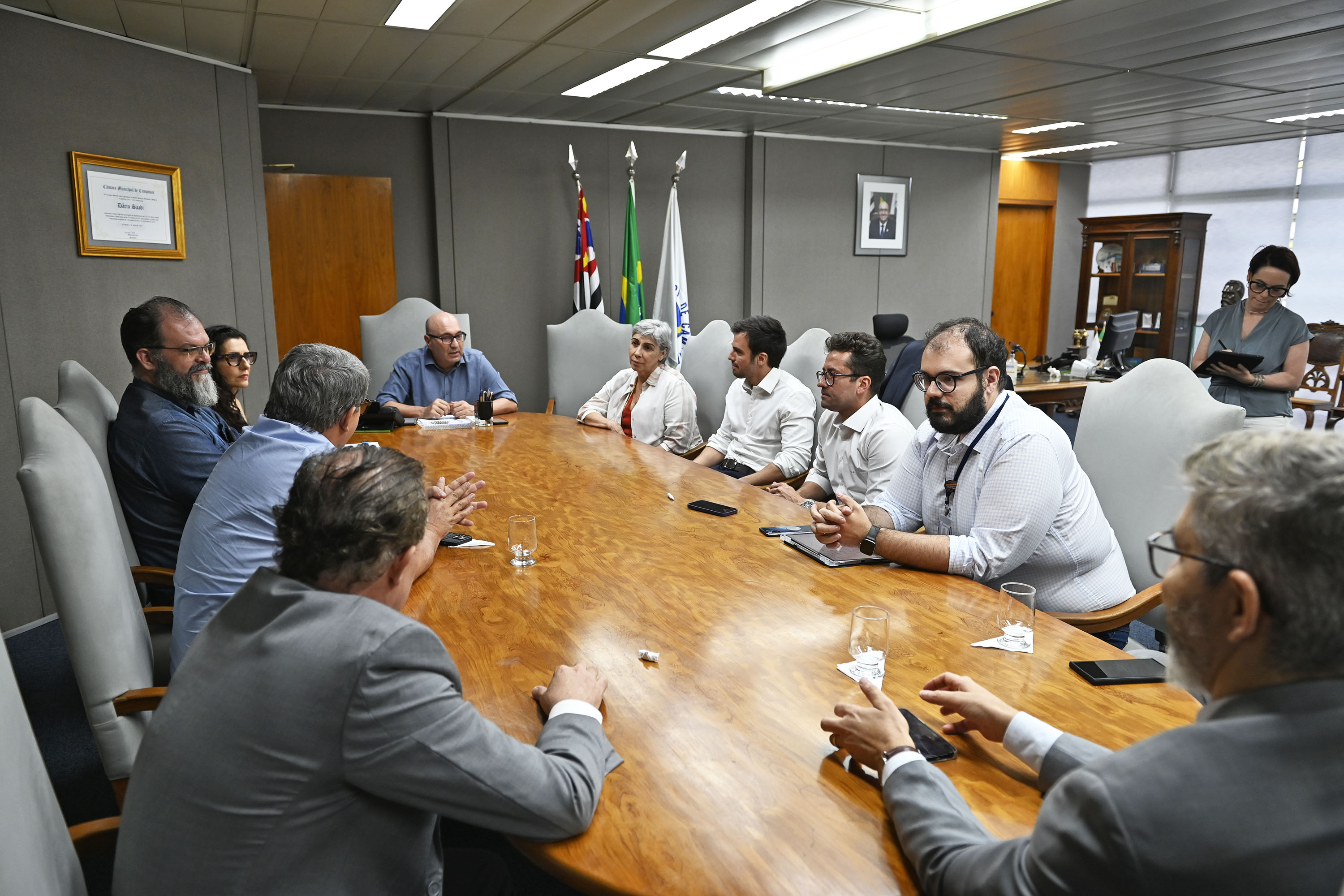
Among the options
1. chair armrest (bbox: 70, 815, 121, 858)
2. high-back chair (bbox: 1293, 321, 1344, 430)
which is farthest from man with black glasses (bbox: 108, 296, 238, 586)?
high-back chair (bbox: 1293, 321, 1344, 430)

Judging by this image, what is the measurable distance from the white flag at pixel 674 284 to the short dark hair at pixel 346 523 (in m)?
5.98

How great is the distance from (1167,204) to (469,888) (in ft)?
35.2

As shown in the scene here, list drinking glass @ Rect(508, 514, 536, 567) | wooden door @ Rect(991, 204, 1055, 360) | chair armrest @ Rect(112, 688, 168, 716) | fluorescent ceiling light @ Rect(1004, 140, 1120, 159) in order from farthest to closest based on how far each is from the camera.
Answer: wooden door @ Rect(991, 204, 1055, 360) < fluorescent ceiling light @ Rect(1004, 140, 1120, 159) < drinking glass @ Rect(508, 514, 536, 567) < chair armrest @ Rect(112, 688, 168, 716)

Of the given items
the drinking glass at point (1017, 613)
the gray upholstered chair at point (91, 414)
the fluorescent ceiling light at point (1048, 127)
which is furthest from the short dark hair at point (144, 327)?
the fluorescent ceiling light at point (1048, 127)

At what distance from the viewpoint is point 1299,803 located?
782mm

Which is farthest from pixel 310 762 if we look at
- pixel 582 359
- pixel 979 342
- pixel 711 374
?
pixel 582 359

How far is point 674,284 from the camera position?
7277 millimetres

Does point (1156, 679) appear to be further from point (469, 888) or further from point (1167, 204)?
point (1167, 204)

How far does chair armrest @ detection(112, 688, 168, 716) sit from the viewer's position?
1670 mm

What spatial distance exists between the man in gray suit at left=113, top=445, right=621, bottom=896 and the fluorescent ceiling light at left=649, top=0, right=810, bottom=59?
12.4ft

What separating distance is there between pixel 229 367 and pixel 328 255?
2.76m

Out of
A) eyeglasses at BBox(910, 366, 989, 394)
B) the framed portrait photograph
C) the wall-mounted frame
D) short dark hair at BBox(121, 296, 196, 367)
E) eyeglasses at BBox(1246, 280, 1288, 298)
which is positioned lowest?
eyeglasses at BBox(910, 366, 989, 394)

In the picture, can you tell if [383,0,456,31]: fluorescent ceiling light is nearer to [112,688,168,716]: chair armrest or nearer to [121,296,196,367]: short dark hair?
[121,296,196,367]: short dark hair

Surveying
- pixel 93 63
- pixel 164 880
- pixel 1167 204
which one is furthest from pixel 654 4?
pixel 1167 204
